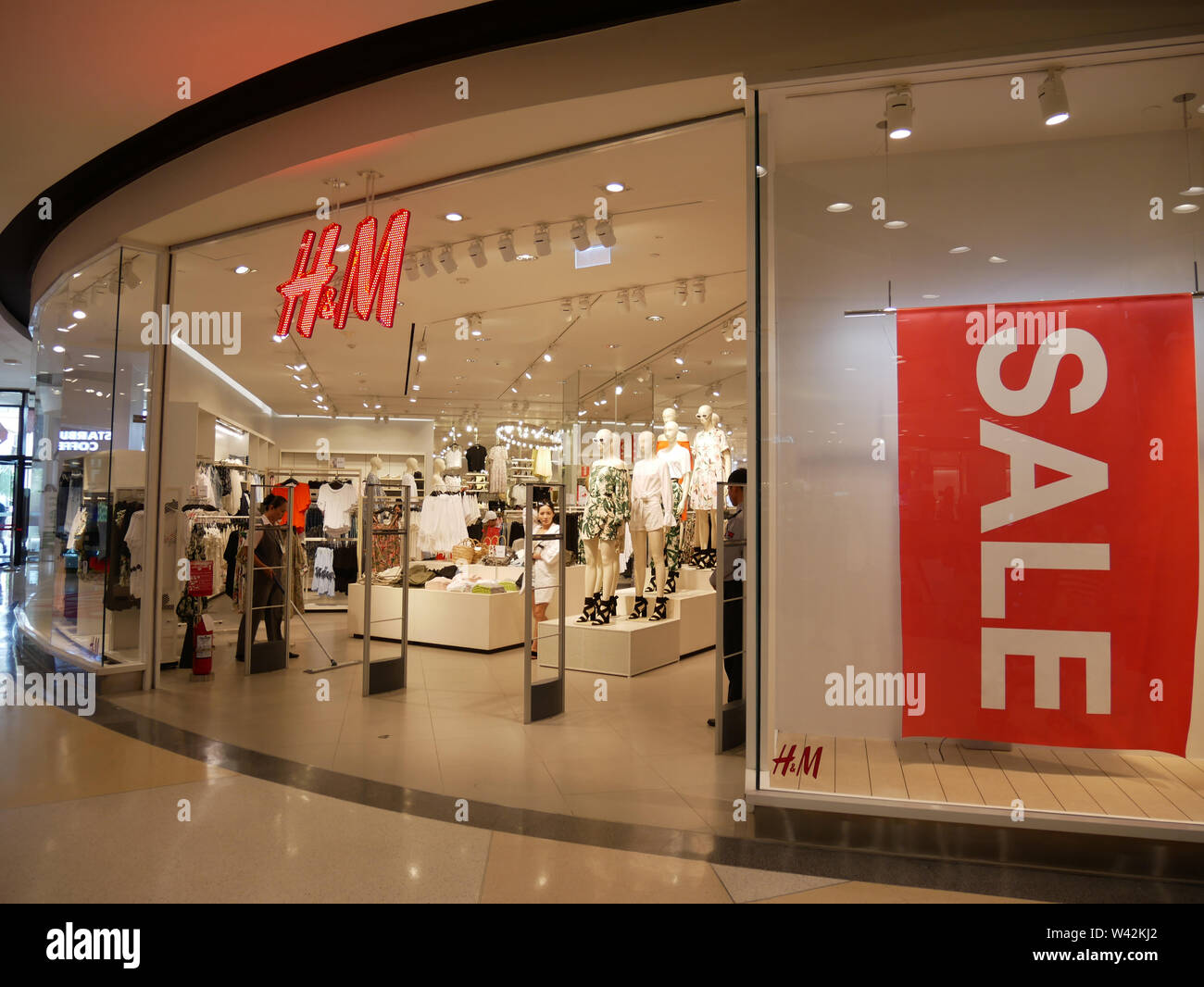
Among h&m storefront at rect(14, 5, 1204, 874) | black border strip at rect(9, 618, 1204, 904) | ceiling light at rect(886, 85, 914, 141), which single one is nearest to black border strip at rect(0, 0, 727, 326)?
h&m storefront at rect(14, 5, 1204, 874)

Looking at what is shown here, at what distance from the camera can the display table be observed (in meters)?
7.22

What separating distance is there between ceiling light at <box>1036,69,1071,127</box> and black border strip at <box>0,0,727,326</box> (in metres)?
1.43

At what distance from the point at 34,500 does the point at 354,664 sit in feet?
13.0

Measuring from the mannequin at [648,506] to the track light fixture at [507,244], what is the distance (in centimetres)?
206

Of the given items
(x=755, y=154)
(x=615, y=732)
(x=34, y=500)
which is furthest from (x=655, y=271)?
(x=34, y=500)

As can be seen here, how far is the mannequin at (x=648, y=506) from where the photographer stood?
692 cm

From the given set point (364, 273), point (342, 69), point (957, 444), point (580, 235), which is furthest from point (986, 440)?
point (342, 69)

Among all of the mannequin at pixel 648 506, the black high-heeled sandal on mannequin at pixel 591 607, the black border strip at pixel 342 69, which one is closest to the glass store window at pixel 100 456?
the black border strip at pixel 342 69

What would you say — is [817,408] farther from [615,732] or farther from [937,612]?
[615,732]

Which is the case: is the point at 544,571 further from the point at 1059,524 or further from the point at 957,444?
the point at 1059,524

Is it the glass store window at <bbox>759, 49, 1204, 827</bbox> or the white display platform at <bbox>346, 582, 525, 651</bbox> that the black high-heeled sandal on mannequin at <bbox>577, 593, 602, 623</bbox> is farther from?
the glass store window at <bbox>759, 49, 1204, 827</bbox>

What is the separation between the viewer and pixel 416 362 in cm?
1084

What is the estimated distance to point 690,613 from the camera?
7367 mm
